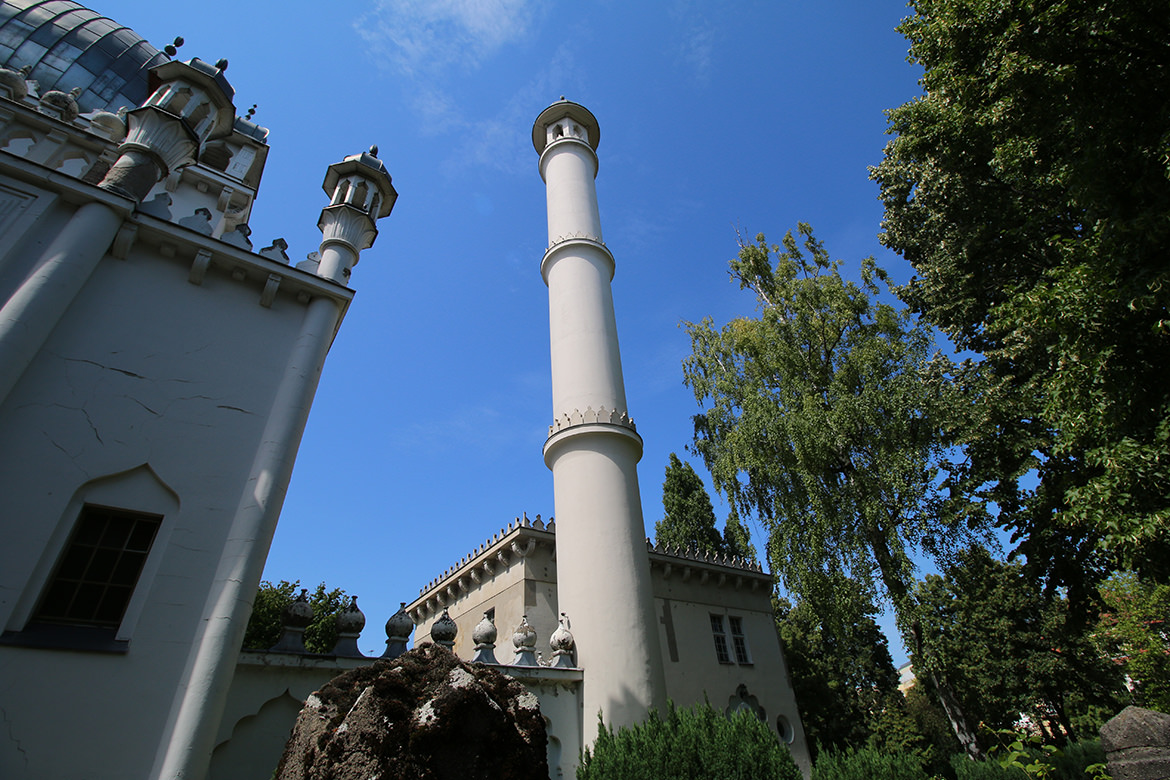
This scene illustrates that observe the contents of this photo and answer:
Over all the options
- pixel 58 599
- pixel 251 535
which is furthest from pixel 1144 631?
pixel 58 599

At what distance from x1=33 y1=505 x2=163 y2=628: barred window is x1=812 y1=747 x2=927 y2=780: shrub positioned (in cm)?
918

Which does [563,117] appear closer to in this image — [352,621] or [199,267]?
[199,267]

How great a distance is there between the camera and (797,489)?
1631 centimetres

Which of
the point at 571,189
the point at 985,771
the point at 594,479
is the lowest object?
the point at 985,771

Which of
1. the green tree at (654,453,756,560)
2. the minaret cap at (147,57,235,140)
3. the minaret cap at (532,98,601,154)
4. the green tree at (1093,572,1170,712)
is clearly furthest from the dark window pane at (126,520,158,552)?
the green tree at (1093,572,1170,712)

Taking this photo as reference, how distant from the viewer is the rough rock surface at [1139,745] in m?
6.94

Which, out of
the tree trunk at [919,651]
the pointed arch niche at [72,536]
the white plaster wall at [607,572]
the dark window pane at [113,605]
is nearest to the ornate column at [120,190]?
the pointed arch niche at [72,536]

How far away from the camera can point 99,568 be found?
6.77m

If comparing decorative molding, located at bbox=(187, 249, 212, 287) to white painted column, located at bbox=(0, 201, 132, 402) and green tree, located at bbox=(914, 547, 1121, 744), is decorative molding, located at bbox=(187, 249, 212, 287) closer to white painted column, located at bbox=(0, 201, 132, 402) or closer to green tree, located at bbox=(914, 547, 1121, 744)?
white painted column, located at bbox=(0, 201, 132, 402)

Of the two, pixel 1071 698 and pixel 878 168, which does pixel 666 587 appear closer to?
pixel 878 168

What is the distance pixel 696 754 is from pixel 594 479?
266 inches

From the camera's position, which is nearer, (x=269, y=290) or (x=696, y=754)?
(x=696, y=754)

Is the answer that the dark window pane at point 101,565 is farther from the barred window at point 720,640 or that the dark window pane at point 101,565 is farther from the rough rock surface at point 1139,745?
the barred window at point 720,640

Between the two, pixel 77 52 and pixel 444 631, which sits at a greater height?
pixel 77 52
